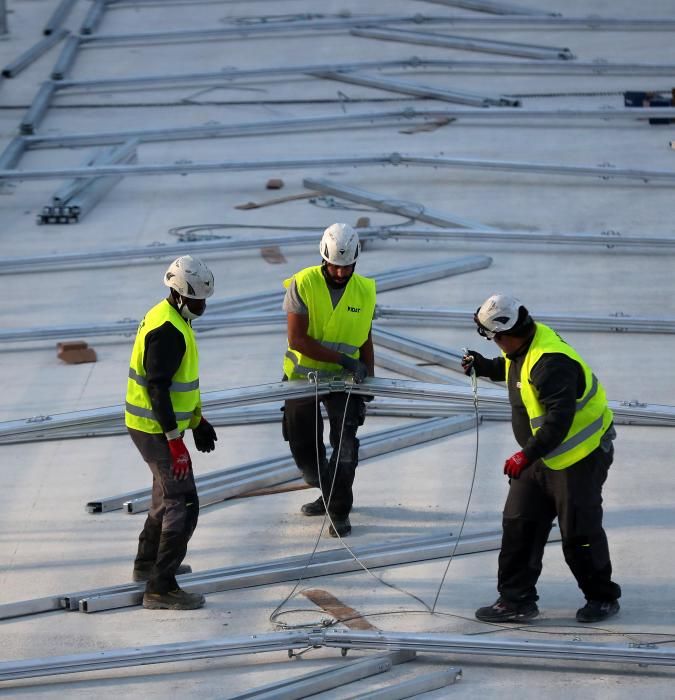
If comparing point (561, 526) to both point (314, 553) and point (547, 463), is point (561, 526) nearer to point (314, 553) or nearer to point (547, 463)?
point (547, 463)

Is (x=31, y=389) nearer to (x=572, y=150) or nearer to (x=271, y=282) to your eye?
(x=271, y=282)

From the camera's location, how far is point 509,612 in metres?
7.32

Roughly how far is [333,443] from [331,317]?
2.58ft

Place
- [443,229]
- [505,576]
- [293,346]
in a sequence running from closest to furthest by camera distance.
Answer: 1. [505,576]
2. [293,346]
3. [443,229]

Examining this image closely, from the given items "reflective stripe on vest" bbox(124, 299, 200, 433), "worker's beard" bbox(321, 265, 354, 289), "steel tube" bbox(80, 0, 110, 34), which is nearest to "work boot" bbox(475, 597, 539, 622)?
"reflective stripe on vest" bbox(124, 299, 200, 433)

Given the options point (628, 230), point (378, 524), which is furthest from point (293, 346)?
point (628, 230)

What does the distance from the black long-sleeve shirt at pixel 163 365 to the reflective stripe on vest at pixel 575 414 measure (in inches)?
71.2

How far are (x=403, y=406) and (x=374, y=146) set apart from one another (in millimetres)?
7335

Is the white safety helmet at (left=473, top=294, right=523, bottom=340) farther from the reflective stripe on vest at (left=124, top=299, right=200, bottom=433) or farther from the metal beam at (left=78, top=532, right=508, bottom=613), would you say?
the metal beam at (left=78, top=532, right=508, bottom=613)

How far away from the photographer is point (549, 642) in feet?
22.6

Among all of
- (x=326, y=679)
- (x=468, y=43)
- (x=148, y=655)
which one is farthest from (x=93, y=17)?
(x=326, y=679)

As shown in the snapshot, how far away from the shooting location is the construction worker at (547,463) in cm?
692

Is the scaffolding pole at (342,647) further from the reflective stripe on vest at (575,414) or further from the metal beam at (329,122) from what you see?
the metal beam at (329,122)

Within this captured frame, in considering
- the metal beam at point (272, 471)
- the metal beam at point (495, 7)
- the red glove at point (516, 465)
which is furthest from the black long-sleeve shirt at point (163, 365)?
the metal beam at point (495, 7)
